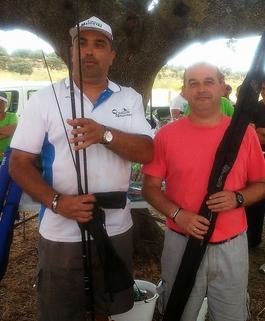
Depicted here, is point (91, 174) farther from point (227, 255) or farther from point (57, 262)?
point (227, 255)

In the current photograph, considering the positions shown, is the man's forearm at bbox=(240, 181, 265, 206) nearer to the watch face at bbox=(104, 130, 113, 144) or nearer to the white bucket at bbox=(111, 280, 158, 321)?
the watch face at bbox=(104, 130, 113, 144)

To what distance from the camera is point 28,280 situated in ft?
14.8

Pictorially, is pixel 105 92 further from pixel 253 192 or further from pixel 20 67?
pixel 20 67

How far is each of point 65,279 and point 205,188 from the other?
1.02 metres

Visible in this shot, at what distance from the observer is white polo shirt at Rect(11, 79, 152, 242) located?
231 centimetres

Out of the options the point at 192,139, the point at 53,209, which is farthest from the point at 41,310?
the point at 192,139

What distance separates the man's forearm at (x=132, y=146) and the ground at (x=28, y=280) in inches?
79.7

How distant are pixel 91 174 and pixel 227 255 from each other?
3.16 feet

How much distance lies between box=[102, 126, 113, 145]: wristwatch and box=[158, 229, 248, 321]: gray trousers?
2.70ft

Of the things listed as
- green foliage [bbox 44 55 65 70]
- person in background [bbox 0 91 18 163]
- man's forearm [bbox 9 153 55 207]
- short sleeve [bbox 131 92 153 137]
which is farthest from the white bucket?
person in background [bbox 0 91 18 163]

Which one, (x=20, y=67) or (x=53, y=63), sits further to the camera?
(x=20, y=67)

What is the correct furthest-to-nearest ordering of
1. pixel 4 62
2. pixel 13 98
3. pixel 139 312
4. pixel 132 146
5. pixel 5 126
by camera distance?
pixel 4 62 → pixel 13 98 → pixel 5 126 → pixel 139 312 → pixel 132 146

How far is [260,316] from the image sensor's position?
3834mm

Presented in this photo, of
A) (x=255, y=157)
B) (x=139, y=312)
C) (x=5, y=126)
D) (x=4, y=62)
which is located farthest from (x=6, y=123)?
(x=4, y=62)
